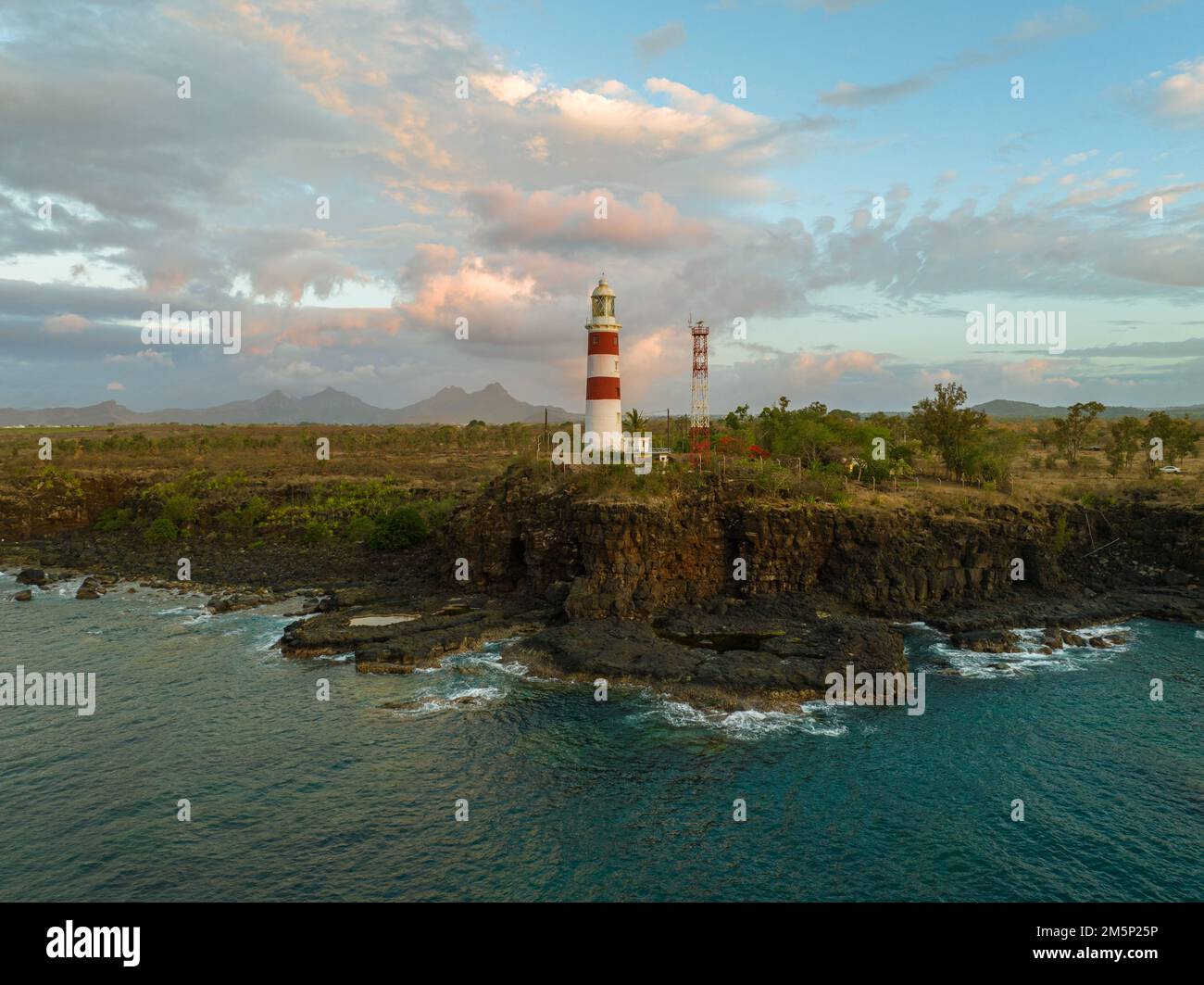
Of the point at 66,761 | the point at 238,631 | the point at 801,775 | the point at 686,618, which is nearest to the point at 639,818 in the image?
the point at 801,775

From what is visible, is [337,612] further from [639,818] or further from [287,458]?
[287,458]

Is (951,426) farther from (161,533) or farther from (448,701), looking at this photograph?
(161,533)

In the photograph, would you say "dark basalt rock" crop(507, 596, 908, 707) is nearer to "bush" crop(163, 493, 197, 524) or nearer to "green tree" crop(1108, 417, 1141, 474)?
"green tree" crop(1108, 417, 1141, 474)

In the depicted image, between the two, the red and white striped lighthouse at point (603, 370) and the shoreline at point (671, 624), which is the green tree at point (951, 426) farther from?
the red and white striped lighthouse at point (603, 370)

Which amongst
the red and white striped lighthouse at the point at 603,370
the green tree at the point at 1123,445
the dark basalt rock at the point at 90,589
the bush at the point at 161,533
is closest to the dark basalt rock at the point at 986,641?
the red and white striped lighthouse at the point at 603,370

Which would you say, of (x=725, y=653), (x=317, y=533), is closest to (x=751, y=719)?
(x=725, y=653)

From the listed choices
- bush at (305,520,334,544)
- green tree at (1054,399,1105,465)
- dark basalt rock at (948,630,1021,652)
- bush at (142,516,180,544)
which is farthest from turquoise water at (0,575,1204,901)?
green tree at (1054,399,1105,465)
